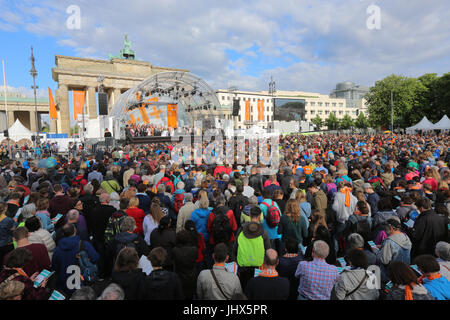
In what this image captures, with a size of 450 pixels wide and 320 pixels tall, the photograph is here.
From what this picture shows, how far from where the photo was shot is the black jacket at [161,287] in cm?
252

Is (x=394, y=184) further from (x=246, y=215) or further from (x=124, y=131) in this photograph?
(x=124, y=131)

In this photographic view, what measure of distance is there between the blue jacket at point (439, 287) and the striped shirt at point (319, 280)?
790 millimetres

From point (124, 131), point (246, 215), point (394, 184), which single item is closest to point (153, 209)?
point (246, 215)

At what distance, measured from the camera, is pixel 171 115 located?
3856cm

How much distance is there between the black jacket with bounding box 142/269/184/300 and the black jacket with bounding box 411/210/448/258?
12.0ft

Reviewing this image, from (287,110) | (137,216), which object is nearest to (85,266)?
(137,216)

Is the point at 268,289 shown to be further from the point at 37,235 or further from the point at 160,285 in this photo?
the point at 37,235

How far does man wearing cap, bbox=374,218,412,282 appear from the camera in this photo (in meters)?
3.34

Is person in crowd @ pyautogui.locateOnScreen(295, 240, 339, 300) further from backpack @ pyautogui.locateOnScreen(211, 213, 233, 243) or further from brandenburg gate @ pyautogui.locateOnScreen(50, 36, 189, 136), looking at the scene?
brandenburg gate @ pyautogui.locateOnScreen(50, 36, 189, 136)

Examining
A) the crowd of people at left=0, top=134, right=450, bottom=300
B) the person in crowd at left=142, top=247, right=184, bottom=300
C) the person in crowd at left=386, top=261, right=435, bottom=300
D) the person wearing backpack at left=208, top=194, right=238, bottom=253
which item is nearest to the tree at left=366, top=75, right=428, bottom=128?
the crowd of people at left=0, top=134, right=450, bottom=300

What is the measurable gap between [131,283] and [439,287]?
2.90m

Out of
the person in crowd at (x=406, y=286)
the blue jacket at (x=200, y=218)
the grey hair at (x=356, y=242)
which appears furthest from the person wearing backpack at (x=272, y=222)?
the person in crowd at (x=406, y=286)

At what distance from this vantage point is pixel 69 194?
5.16m
